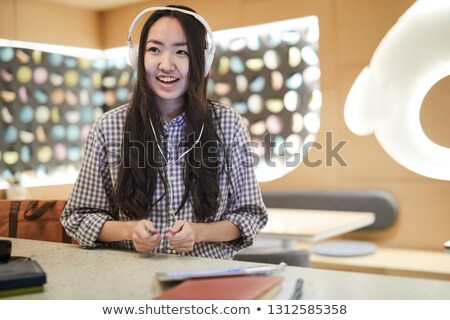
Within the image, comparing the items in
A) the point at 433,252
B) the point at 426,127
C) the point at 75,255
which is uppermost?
the point at 426,127

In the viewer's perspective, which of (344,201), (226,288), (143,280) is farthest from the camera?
(344,201)

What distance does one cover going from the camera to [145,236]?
1.11 meters

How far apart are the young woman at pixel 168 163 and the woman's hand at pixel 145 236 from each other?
0.53ft

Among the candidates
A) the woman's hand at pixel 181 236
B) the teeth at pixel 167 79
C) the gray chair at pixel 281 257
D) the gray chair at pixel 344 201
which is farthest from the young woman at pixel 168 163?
the gray chair at pixel 344 201

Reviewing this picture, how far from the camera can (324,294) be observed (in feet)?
2.70

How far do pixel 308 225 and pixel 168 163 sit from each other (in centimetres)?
155

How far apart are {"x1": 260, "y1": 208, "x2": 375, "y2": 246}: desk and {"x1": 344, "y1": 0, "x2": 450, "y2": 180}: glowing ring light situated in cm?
66

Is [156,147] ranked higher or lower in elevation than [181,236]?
higher

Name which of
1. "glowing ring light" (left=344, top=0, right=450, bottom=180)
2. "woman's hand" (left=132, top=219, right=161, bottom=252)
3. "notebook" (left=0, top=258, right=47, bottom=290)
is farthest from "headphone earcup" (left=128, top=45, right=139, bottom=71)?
"glowing ring light" (left=344, top=0, right=450, bottom=180)

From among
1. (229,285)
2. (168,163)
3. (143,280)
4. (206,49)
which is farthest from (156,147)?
(229,285)

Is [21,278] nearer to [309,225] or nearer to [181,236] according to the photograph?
[181,236]
